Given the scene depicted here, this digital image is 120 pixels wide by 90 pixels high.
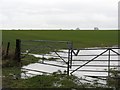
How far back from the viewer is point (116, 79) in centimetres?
1040

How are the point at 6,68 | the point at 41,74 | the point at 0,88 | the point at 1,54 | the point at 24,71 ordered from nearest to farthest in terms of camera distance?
the point at 0,88 < the point at 41,74 < the point at 24,71 < the point at 6,68 < the point at 1,54

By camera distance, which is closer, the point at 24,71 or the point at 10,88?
the point at 10,88

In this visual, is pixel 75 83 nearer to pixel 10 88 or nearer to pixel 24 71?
pixel 10 88

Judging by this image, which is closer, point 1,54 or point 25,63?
point 25,63

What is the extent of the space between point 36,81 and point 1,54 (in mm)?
6866

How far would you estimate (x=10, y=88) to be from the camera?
964 cm

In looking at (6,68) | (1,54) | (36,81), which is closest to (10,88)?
(36,81)

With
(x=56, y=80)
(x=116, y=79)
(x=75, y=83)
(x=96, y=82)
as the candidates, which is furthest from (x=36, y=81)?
(x=116, y=79)

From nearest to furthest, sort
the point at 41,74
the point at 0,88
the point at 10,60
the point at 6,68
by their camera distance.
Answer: the point at 0,88
the point at 41,74
the point at 6,68
the point at 10,60

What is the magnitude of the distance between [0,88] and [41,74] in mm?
2939

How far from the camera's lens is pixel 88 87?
31.5 ft

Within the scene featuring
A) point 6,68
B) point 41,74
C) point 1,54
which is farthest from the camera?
point 1,54

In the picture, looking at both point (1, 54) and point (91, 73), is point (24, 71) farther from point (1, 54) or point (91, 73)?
point (1, 54)

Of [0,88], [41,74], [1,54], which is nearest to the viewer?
[0,88]
